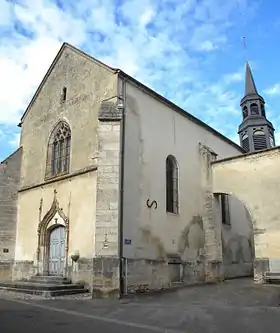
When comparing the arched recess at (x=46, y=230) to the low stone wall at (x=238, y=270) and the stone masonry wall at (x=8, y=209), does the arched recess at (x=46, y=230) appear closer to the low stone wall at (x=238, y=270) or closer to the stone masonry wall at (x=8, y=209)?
the stone masonry wall at (x=8, y=209)

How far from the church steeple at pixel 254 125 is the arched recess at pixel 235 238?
7.45m

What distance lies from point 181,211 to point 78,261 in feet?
17.4

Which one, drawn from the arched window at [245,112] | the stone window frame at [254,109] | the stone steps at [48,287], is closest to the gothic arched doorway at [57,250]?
the stone steps at [48,287]

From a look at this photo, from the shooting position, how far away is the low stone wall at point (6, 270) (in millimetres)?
16586

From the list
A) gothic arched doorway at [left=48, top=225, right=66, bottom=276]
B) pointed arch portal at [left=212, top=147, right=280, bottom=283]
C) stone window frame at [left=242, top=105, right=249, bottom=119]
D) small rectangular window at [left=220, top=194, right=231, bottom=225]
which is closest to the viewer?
pointed arch portal at [left=212, top=147, right=280, bottom=283]

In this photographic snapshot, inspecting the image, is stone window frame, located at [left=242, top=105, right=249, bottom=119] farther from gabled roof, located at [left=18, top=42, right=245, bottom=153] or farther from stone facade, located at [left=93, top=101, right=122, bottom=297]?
stone facade, located at [left=93, top=101, right=122, bottom=297]

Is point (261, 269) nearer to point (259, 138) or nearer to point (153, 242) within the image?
point (153, 242)

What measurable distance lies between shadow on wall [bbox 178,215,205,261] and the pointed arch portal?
2.04 metres

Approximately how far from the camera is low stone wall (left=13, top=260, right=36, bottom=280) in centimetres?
1561

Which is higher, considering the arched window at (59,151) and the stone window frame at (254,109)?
the stone window frame at (254,109)

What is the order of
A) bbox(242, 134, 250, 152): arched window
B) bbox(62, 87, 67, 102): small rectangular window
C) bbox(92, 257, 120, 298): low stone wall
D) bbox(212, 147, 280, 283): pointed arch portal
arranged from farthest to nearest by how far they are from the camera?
1. bbox(242, 134, 250, 152): arched window
2. bbox(62, 87, 67, 102): small rectangular window
3. bbox(212, 147, 280, 283): pointed arch portal
4. bbox(92, 257, 120, 298): low stone wall

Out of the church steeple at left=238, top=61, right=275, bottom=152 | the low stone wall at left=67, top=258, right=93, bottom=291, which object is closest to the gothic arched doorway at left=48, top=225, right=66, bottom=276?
the low stone wall at left=67, top=258, right=93, bottom=291

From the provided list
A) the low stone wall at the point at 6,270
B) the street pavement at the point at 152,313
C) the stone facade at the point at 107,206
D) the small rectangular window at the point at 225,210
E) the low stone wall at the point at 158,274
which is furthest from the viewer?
the small rectangular window at the point at 225,210

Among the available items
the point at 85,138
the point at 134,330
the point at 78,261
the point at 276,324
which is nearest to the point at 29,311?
the point at 134,330
